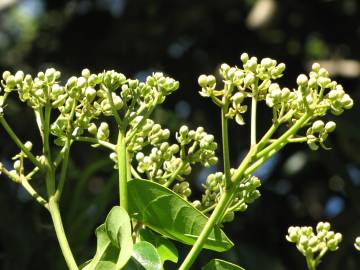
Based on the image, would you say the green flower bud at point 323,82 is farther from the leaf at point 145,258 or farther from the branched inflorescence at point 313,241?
the leaf at point 145,258

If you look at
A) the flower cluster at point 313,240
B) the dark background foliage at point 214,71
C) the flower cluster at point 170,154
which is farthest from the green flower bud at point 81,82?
the dark background foliage at point 214,71

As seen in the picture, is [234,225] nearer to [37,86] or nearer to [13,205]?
[13,205]

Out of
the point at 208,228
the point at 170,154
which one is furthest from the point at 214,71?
the point at 208,228

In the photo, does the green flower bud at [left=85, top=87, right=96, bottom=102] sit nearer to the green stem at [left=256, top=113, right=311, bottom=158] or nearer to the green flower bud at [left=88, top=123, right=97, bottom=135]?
the green flower bud at [left=88, top=123, right=97, bottom=135]

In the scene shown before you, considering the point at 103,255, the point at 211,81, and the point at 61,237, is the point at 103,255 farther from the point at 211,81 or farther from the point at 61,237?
the point at 211,81

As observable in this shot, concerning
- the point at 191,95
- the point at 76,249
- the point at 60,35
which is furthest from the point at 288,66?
the point at 76,249

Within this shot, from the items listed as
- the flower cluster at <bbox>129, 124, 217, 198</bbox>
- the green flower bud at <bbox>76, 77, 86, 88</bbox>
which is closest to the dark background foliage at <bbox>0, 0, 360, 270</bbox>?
the flower cluster at <bbox>129, 124, 217, 198</bbox>
